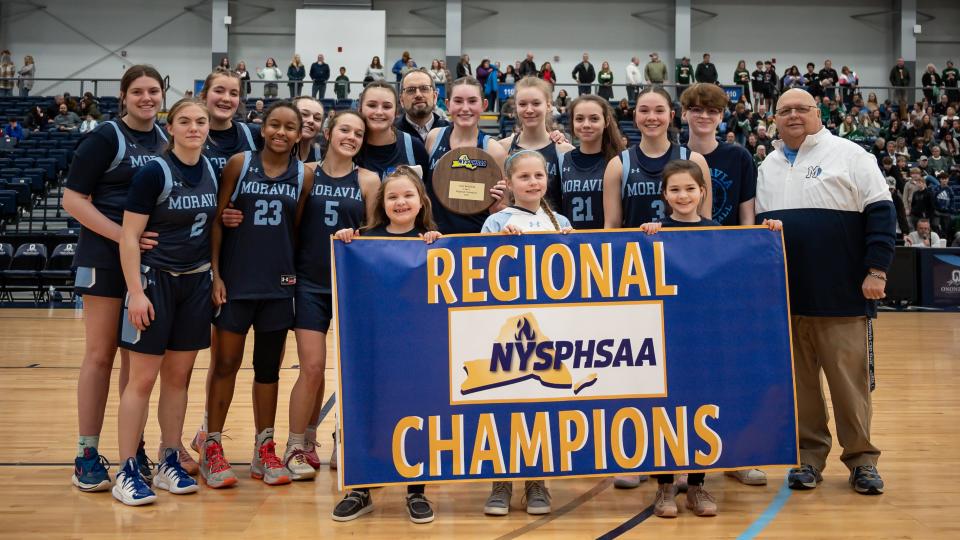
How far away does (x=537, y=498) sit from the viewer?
3.74m

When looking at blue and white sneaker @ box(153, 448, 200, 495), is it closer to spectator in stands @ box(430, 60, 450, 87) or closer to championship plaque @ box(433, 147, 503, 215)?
championship plaque @ box(433, 147, 503, 215)

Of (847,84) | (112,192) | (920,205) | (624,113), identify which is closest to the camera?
(112,192)

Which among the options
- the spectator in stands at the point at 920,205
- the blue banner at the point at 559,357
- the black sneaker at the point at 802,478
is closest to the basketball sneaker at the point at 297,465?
the blue banner at the point at 559,357

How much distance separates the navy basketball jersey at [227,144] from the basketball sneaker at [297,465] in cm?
144

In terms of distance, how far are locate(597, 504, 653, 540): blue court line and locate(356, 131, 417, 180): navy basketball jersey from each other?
6.63 feet

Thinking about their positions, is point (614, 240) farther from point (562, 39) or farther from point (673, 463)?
point (562, 39)

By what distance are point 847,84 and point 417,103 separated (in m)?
20.6

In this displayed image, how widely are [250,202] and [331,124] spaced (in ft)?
1.76

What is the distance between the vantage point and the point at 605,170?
424 centimetres

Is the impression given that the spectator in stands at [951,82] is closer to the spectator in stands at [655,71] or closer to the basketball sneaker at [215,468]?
the spectator in stands at [655,71]

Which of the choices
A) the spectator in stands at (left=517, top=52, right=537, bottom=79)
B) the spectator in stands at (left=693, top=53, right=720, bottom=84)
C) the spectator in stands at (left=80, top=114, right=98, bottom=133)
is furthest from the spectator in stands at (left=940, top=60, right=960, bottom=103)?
the spectator in stands at (left=80, top=114, right=98, bottom=133)

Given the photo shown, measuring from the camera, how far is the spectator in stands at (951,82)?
21.8 meters

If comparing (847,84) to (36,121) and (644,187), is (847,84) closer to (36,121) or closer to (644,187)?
(36,121)

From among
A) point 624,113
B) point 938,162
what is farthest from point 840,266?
point 938,162
